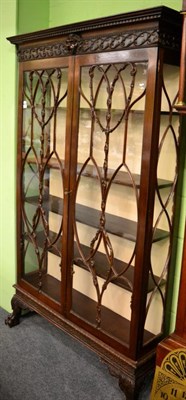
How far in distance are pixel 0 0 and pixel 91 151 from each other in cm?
134

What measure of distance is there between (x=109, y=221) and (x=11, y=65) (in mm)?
1231

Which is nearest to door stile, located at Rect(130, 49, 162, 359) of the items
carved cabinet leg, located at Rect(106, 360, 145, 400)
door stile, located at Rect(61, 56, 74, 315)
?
carved cabinet leg, located at Rect(106, 360, 145, 400)

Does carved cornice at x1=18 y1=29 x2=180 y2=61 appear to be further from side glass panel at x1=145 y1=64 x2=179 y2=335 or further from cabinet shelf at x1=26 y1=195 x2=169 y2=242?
cabinet shelf at x1=26 y1=195 x2=169 y2=242

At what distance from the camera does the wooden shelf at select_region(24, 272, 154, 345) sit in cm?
188

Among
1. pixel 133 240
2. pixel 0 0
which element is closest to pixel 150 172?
pixel 133 240

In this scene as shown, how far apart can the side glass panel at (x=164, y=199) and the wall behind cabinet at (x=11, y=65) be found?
2.38ft

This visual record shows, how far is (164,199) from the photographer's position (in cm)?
176

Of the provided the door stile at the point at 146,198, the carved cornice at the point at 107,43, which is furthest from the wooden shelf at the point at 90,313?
the carved cornice at the point at 107,43

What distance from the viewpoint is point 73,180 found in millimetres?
1930

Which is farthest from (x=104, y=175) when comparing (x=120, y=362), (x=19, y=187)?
(x=120, y=362)

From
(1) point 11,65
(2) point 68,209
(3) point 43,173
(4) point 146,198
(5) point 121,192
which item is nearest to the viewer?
(4) point 146,198

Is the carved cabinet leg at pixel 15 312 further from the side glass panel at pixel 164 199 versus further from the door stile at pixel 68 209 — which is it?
the side glass panel at pixel 164 199

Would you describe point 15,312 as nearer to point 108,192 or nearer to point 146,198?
point 108,192

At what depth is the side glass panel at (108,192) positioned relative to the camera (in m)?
1.67
